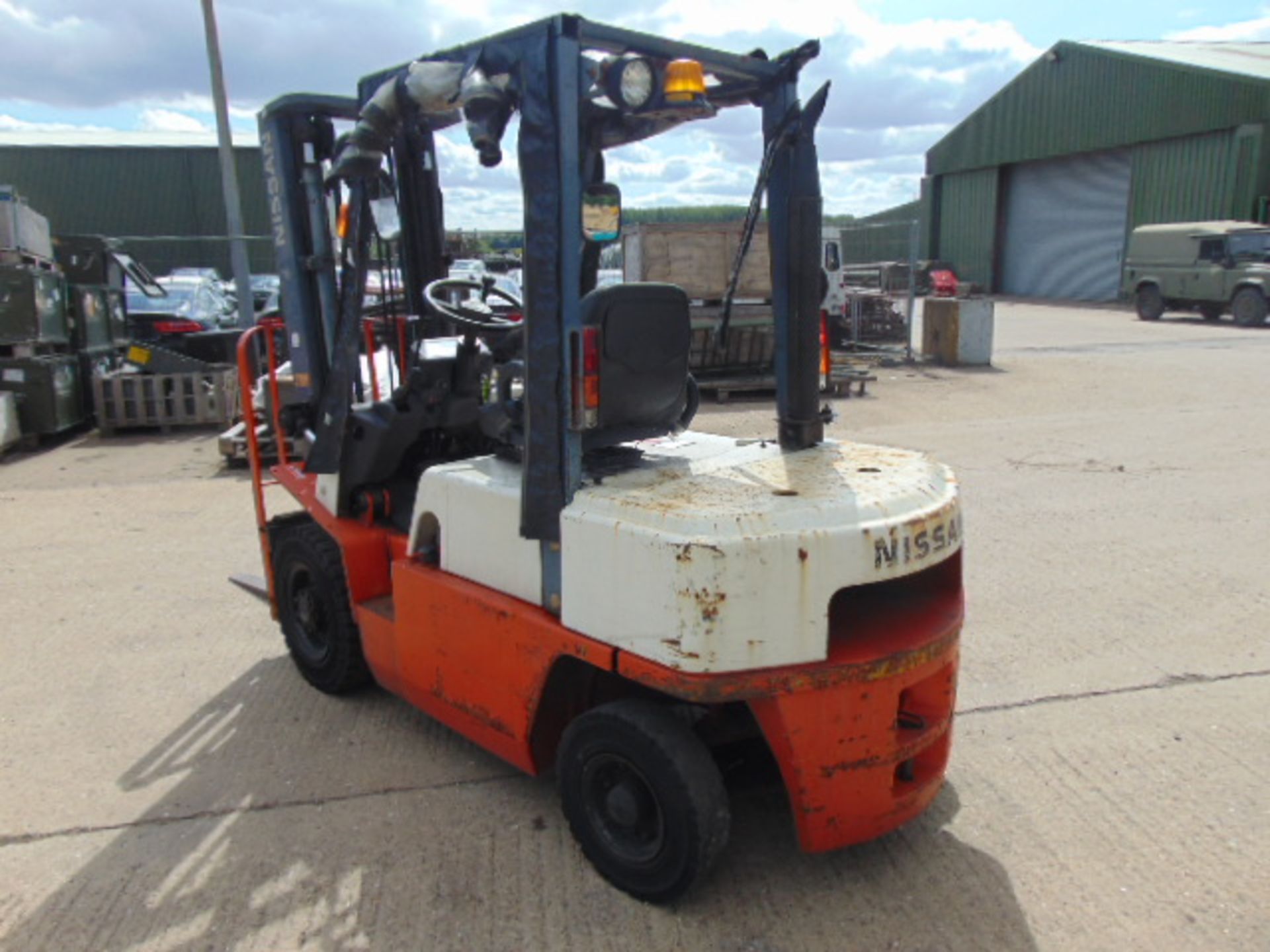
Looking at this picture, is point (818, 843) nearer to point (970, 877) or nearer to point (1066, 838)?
point (970, 877)

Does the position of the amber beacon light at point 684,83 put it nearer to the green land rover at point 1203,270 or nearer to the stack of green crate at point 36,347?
the stack of green crate at point 36,347

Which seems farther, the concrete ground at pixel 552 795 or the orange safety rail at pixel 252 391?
the orange safety rail at pixel 252 391

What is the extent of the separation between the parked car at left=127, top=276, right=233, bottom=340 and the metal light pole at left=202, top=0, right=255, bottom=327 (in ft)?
3.54

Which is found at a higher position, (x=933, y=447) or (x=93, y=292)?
(x=93, y=292)

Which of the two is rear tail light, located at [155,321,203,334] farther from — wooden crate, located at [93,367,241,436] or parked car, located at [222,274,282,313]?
parked car, located at [222,274,282,313]

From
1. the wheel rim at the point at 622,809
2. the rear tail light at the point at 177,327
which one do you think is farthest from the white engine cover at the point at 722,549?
the rear tail light at the point at 177,327

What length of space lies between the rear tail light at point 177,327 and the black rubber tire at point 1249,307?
21.7 metres

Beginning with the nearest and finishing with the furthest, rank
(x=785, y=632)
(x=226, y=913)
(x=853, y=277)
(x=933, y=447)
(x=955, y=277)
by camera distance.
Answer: (x=785, y=632) → (x=226, y=913) → (x=933, y=447) → (x=853, y=277) → (x=955, y=277)

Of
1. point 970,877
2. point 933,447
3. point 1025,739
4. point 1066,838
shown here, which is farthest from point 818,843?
point 933,447

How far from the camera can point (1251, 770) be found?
3.72 meters

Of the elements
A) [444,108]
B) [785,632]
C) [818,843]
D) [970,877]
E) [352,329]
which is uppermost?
[444,108]

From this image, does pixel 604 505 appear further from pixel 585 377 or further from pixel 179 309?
pixel 179 309

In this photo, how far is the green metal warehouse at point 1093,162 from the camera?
2894cm

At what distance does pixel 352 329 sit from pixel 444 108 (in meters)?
1.05
